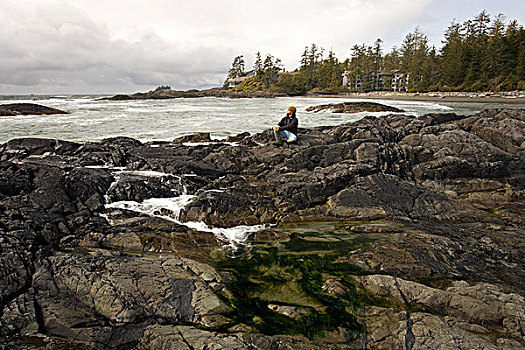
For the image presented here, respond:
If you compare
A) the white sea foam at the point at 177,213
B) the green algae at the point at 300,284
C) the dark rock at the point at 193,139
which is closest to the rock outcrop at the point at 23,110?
the dark rock at the point at 193,139

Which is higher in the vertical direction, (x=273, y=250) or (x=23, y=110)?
(x=23, y=110)

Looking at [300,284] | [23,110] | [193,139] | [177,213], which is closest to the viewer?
[300,284]

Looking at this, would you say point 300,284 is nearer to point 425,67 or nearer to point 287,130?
point 287,130

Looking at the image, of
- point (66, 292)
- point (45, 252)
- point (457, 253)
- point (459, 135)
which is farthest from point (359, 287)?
point (459, 135)

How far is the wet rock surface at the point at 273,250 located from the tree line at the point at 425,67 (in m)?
65.2

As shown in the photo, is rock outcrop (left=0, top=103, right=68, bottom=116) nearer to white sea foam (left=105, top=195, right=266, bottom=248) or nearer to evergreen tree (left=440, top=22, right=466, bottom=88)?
white sea foam (left=105, top=195, right=266, bottom=248)

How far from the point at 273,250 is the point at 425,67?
90.0 meters

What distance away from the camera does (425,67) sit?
80875 mm

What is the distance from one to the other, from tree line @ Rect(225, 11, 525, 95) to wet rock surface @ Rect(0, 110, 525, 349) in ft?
214

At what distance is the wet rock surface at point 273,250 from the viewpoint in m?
4.62

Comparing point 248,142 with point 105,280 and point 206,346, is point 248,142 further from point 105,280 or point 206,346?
point 206,346

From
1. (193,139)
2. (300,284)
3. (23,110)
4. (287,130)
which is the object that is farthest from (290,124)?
(23,110)

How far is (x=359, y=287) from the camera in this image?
18.5 feet

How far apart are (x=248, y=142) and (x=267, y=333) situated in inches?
503
